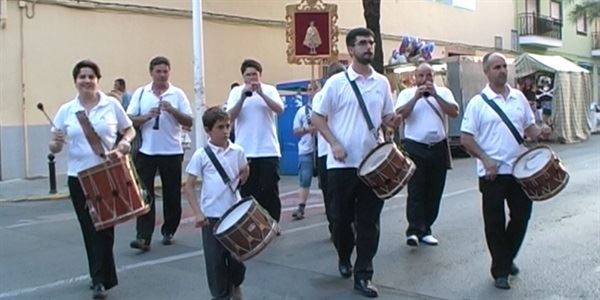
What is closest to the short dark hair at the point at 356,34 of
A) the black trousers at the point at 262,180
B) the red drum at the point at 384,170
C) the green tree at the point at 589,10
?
the red drum at the point at 384,170

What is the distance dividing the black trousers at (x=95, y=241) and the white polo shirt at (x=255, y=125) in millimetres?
2108

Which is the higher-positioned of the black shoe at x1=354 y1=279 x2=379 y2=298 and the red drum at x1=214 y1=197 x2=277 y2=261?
the red drum at x1=214 y1=197 x2=277 y2=261

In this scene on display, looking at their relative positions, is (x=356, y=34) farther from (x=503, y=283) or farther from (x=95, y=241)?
(x=95, y=241)

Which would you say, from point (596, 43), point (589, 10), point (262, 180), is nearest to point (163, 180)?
A: point (262, 180)

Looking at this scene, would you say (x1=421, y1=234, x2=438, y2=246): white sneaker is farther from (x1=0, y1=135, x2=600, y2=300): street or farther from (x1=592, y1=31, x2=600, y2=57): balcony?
(x1=592, y1=31, x2=600, y2=57): balcony

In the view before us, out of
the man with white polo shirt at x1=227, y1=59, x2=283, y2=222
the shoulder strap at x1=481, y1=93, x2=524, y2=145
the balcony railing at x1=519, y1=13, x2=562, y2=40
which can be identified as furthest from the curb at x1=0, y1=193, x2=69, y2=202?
the balcony railing at x1=519, y1=13, x2=562, y2=40

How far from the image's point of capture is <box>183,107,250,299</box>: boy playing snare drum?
5.03 meters

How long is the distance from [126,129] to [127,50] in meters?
12.4

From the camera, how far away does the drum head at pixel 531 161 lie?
5488 millimetres

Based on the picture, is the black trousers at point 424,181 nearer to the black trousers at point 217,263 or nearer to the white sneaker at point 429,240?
the white sneaker at point 429,240

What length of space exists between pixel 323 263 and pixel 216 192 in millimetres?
2041

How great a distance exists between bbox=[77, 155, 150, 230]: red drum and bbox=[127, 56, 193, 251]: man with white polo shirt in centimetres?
220

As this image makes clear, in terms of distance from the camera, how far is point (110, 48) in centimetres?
1725

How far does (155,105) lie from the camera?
24.1 feet
